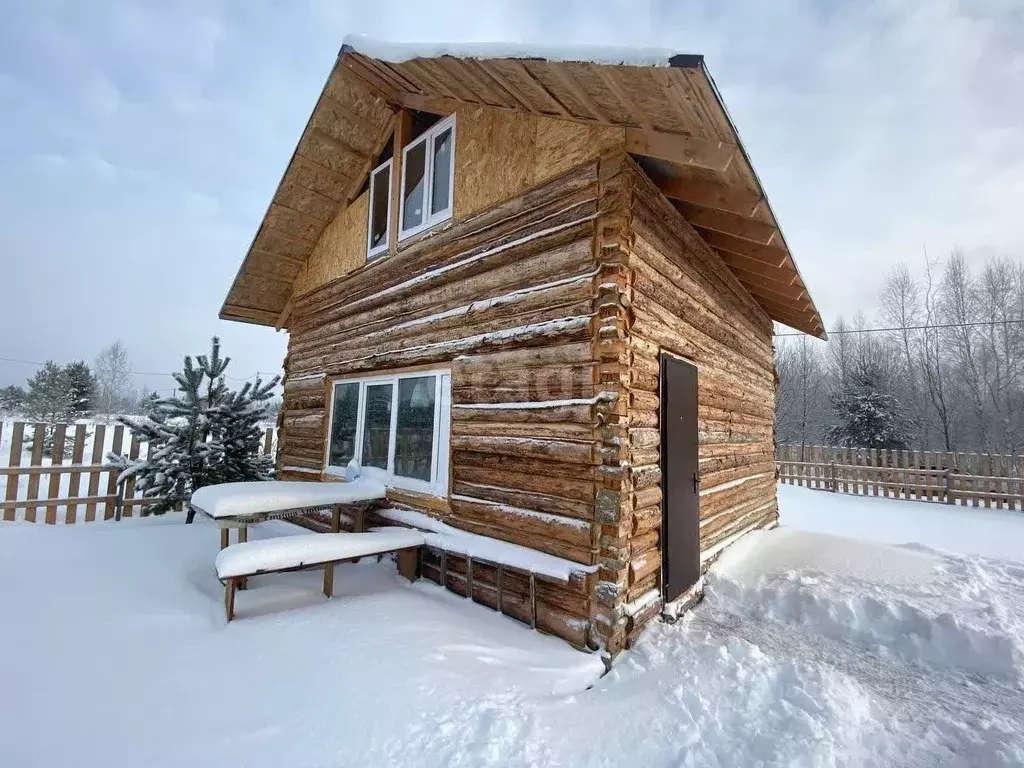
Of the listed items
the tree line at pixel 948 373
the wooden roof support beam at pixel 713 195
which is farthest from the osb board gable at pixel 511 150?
the tree line at pixel 948 373

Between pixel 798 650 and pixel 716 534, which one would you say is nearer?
pixel 798 650

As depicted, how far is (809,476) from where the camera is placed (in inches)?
661

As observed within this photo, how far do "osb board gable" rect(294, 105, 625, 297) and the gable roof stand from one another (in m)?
0.14

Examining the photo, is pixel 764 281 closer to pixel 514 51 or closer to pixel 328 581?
pixel 514 51

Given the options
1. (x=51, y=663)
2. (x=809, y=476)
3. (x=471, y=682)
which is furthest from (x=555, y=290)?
(x=809, y=476)

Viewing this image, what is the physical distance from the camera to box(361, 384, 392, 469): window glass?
263 inches

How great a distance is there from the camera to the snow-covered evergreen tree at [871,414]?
72.5ft

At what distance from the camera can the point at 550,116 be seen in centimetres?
489

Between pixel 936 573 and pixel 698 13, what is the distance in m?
9.02

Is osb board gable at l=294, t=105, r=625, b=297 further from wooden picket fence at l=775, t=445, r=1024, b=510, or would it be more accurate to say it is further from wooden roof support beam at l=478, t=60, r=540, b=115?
wooden picket fence at l=775, t=445, r=1024, b=510

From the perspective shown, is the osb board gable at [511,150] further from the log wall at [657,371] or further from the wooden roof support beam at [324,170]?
the wooden roof support beam at [324,170]

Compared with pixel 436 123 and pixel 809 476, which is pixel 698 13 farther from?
pixel 809 476

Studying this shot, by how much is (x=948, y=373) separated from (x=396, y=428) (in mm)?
31741

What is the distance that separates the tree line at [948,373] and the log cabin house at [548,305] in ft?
64.0
